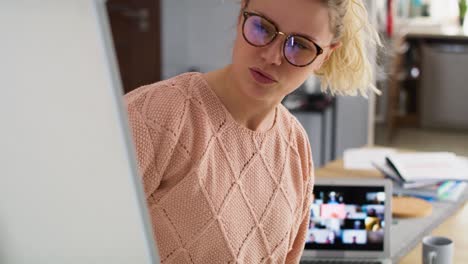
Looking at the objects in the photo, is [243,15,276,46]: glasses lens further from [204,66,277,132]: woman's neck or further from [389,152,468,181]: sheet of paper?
[389,152,468,181]: sheet of paper

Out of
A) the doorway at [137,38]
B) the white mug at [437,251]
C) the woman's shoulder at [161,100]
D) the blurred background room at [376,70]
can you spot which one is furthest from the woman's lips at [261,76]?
the doorway at [137,38]

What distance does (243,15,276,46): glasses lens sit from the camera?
1079 mm

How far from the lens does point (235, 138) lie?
3.90ft

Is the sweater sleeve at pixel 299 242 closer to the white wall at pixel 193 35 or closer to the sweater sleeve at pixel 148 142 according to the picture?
the sweater sleeve at pixel 148 142

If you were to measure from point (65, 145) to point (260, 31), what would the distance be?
571mm

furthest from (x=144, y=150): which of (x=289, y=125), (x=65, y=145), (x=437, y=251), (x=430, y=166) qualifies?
(x=430, y=166)

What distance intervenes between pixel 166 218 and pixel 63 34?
24.1 inches

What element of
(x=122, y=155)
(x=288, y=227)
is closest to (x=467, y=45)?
(x=288, y=227)

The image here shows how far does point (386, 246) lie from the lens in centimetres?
196

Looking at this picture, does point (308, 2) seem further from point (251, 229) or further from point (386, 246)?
point (386, 246)

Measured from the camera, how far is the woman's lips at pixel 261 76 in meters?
1.11

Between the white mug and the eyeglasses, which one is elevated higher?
the eyeglasses

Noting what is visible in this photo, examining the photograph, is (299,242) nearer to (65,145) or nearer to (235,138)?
(235,138)

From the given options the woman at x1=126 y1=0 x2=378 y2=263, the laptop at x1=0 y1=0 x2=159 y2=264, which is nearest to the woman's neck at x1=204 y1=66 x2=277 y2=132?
the woman at x1=126 y1=0 x2=378 y2=263
